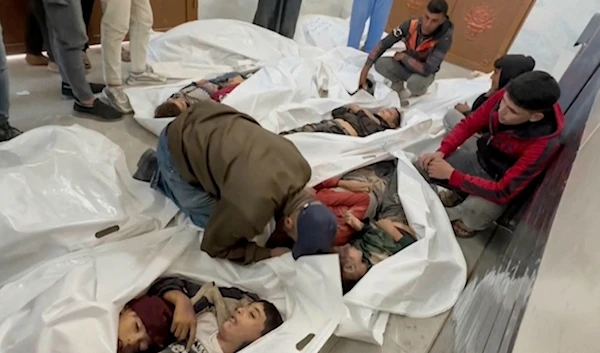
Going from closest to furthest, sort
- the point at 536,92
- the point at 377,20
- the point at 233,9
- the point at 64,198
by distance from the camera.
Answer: the point at 64,198
the point at 536,92
the point at 377,20
the point at 233,9

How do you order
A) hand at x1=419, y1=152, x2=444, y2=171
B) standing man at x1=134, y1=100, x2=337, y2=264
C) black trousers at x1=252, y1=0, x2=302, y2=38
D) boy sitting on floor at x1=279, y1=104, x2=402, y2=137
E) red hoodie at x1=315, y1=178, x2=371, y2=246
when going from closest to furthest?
standing man at x1=134, y1=100, x2=337, y2=264
red hoodie at x1=315, y1=178, x2=371, y2=246
hand at x1=419, y1=152, x2=444, y2=171
boy sitting on floor at x1=279, y1=104, x2=402, y2=137
black trousers at x1=252, y1=0, x2=302, y2=38

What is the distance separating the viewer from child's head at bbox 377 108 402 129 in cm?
181

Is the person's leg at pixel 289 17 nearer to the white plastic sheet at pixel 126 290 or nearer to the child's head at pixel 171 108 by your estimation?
the child's head at pixel 171 108

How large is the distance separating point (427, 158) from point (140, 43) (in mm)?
1194

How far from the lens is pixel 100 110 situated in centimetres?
169

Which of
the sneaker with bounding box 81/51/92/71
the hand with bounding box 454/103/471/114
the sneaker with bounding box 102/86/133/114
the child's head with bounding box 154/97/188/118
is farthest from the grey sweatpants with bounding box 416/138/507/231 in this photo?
the sneaker with bounding box 81/51/92/71

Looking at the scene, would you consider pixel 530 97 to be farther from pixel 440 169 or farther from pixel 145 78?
pixel 145 78

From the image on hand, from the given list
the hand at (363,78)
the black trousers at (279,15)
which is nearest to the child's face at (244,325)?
the hand at (363,78)

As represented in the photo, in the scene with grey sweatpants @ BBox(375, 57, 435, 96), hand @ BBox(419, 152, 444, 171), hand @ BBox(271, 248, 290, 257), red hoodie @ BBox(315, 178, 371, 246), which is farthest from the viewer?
grey sweatpants @ BBox(375, 57, 435, 96)

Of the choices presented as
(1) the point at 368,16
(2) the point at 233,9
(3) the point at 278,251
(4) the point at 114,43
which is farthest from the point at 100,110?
(1) the point at 368,16

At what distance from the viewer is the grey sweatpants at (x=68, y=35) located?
4.58 ft

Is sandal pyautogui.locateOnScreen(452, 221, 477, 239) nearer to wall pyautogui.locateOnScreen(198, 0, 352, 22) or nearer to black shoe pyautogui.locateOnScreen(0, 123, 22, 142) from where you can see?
black shoe pyautogui.locateOnScreen(0, 123, 22, 142)

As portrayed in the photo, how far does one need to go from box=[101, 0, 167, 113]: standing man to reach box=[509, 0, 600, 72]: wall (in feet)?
8.04

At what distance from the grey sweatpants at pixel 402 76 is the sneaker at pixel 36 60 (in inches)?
59.5
